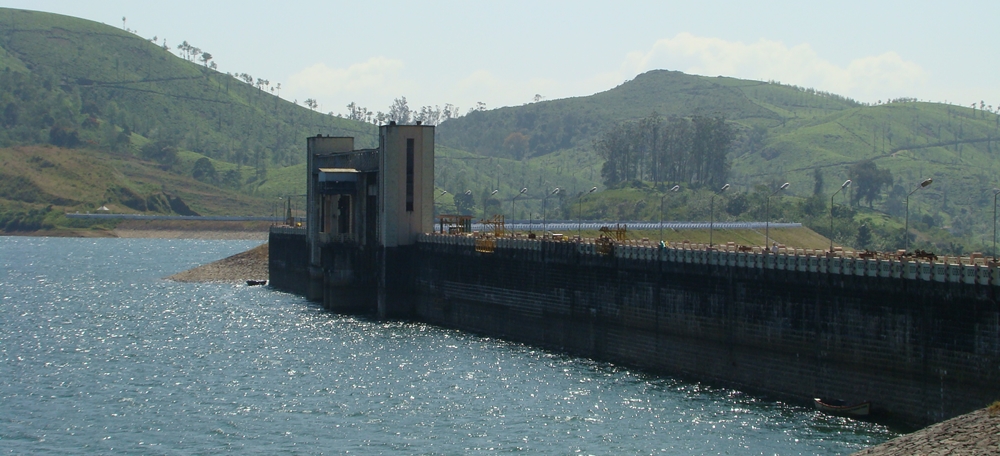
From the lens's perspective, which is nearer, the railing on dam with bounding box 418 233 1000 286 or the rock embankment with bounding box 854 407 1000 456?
the rock embankment with bounding box 854 407 1000 456

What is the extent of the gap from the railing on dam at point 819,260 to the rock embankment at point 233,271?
222 feet

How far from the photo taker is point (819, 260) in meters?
61.8

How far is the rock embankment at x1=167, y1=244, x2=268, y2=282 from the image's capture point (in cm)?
14612

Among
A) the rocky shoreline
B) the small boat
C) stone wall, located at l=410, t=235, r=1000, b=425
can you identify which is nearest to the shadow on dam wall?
stone wall, located at l=410, t=235, r=1000, b=425

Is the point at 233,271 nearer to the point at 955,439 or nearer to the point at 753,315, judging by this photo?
the point at 753,315

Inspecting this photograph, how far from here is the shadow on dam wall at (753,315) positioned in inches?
2124

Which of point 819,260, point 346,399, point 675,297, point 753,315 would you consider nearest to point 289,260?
Result: point 675,297

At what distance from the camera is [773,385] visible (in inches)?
2495

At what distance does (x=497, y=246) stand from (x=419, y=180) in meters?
12.4

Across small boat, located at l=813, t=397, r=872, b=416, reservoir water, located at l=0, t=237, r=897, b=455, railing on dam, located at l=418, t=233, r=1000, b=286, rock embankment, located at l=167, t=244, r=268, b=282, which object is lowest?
reservoir water, located at l=0, t=237, r=897, b=455

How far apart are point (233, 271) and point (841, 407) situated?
105m

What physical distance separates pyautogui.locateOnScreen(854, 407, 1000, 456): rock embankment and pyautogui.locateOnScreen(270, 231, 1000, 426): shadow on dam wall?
6.07 m

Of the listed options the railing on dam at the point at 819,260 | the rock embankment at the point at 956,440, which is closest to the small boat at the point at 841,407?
the railing on dam at the point at 819,260

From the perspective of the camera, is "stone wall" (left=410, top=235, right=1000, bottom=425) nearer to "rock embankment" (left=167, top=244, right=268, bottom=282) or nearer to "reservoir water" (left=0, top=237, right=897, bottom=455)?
"reservoir water" (left=0, top=237, right=897, bottom=455)
